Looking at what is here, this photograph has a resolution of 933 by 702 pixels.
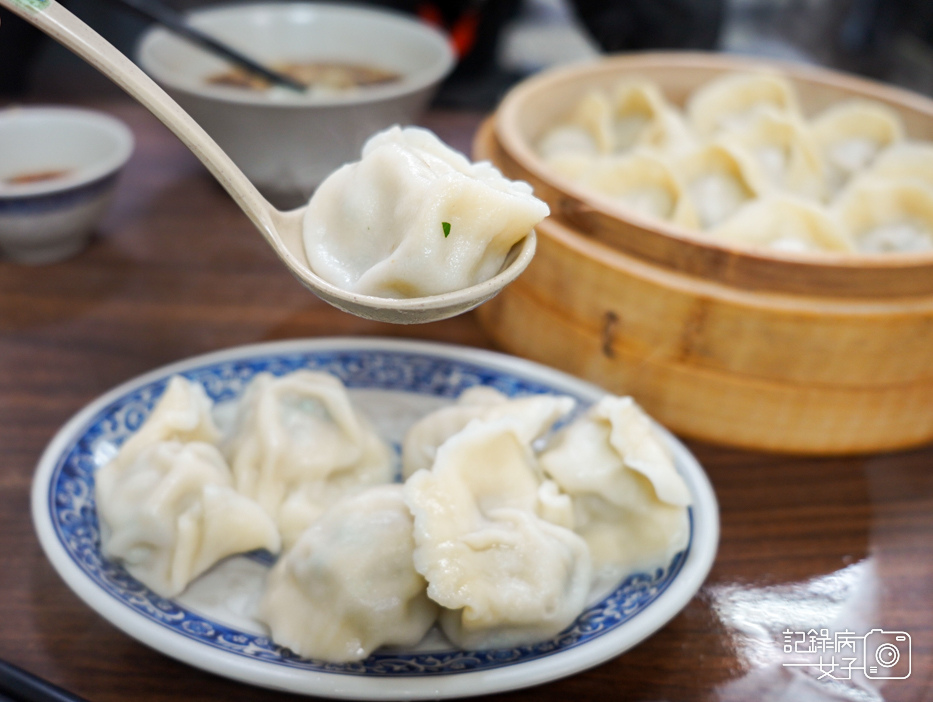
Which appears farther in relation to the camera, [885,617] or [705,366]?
[705,366]

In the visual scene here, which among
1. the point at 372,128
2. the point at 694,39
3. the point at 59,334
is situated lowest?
the point at 59,334

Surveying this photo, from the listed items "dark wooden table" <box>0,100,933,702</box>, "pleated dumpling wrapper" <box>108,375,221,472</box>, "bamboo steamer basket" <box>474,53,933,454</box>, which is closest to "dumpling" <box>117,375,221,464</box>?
"pleated dumpling wrapper" <box>108,375,221,472</box>

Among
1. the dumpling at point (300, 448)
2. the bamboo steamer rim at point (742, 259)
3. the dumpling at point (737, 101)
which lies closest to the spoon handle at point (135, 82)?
the dumpling at point (300, 448)

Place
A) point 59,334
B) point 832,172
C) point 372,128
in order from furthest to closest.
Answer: point 832,172
point 372,128
point 59,334

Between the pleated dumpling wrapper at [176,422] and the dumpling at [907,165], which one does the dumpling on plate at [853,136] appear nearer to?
the dumpling at [907,165]

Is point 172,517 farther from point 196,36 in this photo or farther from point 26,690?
point 196,36

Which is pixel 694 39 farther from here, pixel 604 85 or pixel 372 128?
pixel 372 128

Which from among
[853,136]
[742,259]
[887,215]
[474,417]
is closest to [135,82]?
[474,417]

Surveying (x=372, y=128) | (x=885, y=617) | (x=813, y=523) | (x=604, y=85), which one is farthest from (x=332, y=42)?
(x=885, y=617)
